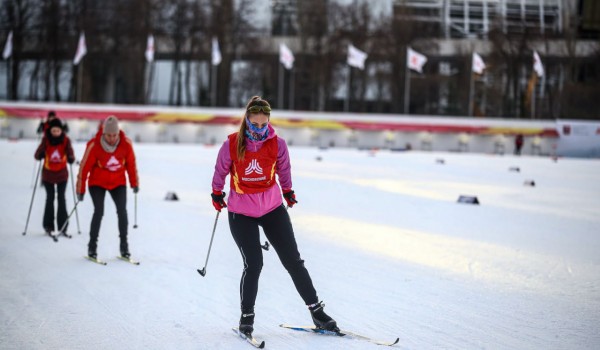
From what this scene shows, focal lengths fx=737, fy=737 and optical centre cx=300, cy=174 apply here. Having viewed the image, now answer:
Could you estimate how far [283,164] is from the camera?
17.9 ft

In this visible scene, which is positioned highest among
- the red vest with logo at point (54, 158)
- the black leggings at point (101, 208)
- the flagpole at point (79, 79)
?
the flagpole at point (79, 79)

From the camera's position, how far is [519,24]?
62.0 meters

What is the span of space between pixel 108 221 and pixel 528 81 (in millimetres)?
53681

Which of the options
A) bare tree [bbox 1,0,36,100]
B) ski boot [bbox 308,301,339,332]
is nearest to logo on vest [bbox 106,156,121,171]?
ski boot [bbox 308,301,339,332]

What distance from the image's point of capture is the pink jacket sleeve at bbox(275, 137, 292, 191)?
17.8 ft

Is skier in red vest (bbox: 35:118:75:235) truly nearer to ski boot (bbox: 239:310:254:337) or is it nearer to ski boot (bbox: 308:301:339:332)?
ski boot (bbox: 239:310:254:337)

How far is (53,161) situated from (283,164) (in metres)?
5.70

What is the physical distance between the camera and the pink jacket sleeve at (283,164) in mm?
5430

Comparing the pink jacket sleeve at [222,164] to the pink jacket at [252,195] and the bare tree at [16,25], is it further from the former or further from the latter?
the bare tree at [16,25]

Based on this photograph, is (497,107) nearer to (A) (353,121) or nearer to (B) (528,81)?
(B) (528,81)

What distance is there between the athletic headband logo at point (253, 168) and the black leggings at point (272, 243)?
32cm

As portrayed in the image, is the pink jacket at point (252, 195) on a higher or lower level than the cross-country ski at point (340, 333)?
higher

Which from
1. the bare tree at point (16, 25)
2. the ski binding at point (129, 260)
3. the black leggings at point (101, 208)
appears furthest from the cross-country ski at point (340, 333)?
the bare tree at point (16, 25)

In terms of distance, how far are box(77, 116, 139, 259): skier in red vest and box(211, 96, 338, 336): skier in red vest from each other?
128 inches
